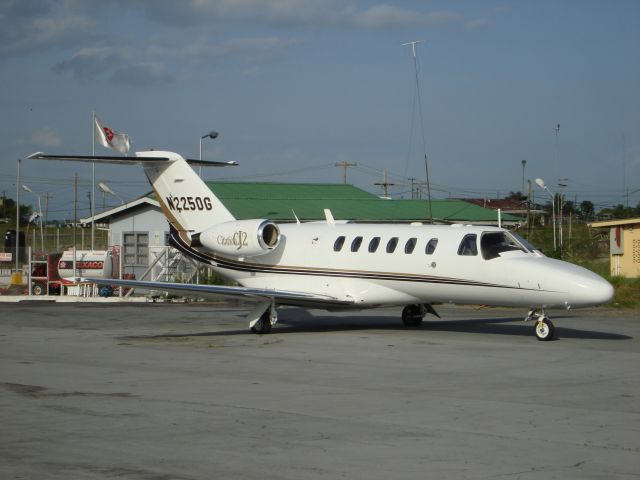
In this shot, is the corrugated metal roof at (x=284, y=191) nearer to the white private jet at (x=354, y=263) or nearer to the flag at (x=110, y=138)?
the flag at (x=110, y=138)

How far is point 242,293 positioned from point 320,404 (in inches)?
A: 353

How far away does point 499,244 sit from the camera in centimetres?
1945

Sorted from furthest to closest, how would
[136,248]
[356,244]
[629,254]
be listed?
[136,248]
[629,254]
[356,244]

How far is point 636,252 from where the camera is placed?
38.7 m

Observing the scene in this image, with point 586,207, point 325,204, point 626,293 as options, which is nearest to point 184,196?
point 626,293

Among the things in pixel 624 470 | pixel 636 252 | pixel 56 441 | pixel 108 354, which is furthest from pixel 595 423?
pixel 636 252

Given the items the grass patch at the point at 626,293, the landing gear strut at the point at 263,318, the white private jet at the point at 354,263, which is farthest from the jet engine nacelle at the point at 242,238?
the grass patch at the point at 626,293

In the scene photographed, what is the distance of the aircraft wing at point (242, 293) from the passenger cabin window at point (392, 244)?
4.81ft

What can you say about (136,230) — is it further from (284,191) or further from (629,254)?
(629,254)

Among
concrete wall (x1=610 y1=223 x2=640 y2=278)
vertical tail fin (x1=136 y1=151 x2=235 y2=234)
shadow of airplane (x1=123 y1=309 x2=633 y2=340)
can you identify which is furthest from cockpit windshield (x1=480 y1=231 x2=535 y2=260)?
concrete wall (x1=610 y1=223 x2=640 y2=278)

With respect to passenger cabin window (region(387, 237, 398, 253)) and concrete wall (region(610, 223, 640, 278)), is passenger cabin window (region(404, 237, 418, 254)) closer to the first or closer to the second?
passenger cabin window (region(387, 237, 398, 253))

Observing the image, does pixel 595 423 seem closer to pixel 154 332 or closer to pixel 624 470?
pixel 624 470

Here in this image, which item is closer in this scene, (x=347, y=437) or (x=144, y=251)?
(x=347, y=437)

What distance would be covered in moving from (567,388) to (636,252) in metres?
27.9
